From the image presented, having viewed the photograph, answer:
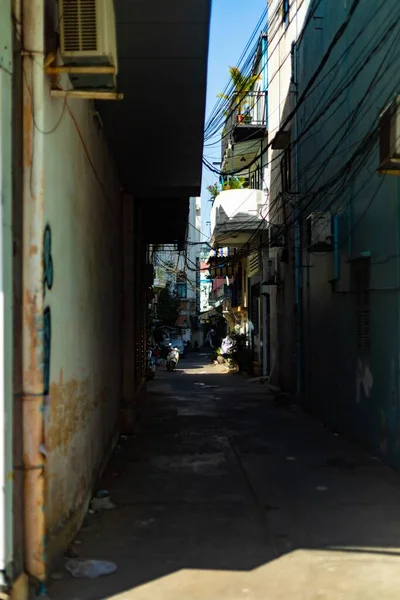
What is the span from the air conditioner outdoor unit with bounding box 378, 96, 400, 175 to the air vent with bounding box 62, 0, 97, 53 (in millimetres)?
3079

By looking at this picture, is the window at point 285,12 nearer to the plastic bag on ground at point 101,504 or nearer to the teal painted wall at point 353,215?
the teal painted wall at point 353,215

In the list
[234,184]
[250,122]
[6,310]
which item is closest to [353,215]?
[6,310]

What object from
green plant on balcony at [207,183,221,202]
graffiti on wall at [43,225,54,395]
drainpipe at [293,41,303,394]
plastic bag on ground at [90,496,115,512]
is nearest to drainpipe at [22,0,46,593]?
graffiti on wall at [43,225,54,395]

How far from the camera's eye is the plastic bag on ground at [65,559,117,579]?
13.8 feet

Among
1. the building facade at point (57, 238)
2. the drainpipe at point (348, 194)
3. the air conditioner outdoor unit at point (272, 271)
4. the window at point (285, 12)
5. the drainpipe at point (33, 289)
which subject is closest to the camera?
the building facade at point (57, 238)

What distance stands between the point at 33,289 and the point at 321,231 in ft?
22.2

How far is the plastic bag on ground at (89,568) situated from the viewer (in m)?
4.20

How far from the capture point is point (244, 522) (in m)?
5.38

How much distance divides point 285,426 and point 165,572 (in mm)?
6772

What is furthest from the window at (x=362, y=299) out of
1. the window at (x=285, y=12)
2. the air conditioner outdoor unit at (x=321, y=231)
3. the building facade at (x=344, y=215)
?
the window at (x=285, y=12)

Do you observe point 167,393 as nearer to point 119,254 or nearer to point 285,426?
point 285,426

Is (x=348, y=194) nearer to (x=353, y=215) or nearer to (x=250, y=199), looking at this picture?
(x=353, y=215)

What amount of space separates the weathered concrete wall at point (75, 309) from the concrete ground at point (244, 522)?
0.46m

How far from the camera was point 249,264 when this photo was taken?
1013 inches
